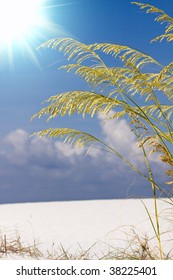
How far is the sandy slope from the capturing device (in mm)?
4582

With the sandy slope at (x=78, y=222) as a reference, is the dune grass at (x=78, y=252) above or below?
below

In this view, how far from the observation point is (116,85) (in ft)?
10.9

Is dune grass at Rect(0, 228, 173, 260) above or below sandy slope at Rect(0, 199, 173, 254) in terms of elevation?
below

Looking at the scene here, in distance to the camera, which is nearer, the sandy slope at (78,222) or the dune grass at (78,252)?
the dune grass at (78,252)

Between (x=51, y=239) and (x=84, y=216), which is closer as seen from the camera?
(x=51, y=239)

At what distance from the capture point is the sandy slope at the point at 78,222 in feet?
15.0

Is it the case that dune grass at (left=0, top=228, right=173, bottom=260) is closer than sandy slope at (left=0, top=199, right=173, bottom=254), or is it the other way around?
dune grass at (left=0, top=228, right=173, bottom=260)

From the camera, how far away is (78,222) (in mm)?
5789

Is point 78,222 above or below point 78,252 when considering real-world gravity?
above

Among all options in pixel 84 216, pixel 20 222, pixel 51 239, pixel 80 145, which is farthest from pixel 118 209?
pixel 80 145

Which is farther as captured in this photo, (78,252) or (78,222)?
(78,222)
